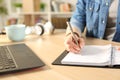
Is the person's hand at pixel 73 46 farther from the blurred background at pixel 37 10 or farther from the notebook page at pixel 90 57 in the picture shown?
the blurred background at pixel 37 10

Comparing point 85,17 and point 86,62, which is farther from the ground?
point 85,17

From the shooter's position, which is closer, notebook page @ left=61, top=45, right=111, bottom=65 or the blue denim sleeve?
notebook page @ left=61, top=45, right=111, bottom=65

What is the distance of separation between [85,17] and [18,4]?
210 cm

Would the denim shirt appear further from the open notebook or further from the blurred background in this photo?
the blurred background

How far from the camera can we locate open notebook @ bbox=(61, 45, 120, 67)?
2.70 ft

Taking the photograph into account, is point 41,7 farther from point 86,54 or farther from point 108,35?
point 86,54

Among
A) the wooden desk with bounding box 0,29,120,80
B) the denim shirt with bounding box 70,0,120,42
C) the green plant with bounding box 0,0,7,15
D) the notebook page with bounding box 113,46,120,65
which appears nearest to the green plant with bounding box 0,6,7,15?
the green plant with bounding box 0,0,7,15

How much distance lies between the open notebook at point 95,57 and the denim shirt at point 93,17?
0.39 metres

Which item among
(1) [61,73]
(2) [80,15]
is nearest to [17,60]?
(1) [61,73]

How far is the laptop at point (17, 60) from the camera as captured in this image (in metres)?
0.78

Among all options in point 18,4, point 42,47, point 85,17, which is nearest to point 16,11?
point 18,4

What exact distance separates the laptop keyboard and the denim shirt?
523 mm

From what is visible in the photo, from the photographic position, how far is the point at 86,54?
0.93 meters

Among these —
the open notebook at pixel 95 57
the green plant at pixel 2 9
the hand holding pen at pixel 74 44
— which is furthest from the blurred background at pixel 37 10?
the open notebook at pixel 95 57
